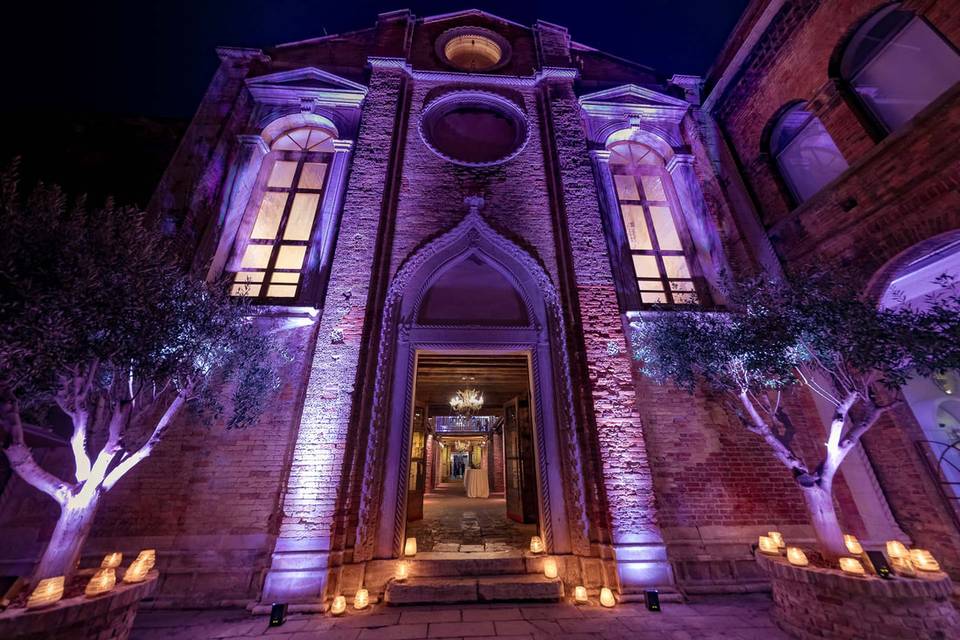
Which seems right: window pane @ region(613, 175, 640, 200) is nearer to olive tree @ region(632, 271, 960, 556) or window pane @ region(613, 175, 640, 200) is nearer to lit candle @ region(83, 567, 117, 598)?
olive tree @ region(632, 271, 960, 556)

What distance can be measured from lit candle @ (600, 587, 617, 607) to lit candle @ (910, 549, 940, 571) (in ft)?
10.0

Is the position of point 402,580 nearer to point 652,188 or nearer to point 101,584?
point 101,584

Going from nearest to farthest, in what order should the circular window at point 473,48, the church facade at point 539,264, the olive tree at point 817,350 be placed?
the olive tree at point 817,350, the church facade at point 539,264, the circular window at point 473,48

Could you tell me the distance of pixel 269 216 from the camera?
25.5ft

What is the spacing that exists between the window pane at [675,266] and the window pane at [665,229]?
311 mm

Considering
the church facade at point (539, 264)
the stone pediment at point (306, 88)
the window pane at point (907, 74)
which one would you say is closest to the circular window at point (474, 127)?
the church facade at point (539, 264)

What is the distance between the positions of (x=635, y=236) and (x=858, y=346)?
16.5ft

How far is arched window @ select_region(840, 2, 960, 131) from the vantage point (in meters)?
5.35

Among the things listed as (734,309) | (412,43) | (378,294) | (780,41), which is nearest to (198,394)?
(378,294)

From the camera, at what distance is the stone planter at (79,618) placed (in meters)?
2.84

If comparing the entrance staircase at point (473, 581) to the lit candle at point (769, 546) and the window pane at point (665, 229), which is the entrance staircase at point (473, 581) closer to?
the lit candle at point (769, 546)

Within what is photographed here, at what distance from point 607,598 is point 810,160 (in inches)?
338

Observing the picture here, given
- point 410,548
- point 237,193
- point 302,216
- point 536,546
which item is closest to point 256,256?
point 237,193

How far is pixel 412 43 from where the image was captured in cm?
970
